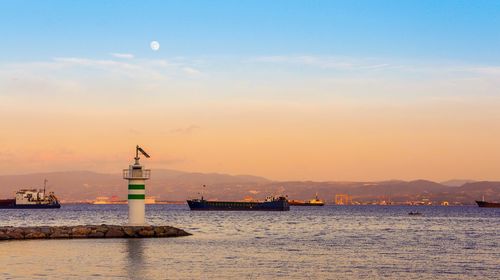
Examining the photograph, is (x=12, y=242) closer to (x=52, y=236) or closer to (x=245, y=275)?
(x=52, y=236)

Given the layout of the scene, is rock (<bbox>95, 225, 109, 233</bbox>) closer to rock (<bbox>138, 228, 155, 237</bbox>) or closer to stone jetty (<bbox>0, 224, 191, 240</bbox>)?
stone jetty (<bbox>0, 224, 191, 240</bbox>)

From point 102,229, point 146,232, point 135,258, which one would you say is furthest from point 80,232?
point 135,258

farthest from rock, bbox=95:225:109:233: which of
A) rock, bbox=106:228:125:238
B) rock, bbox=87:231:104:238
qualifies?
rock, bbox=106:228:125:238

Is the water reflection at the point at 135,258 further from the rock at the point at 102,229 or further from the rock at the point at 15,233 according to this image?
the rock at the point at 15,233

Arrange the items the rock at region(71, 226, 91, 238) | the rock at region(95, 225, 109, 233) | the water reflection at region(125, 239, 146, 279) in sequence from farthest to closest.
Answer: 1. the rock at region(95, 225, 109, 233)
2. the rock at region(71, 226, 91, 238)
3. the water reflection at region(125, 239, 146, 279)

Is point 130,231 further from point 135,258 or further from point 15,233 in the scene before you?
point 135,258

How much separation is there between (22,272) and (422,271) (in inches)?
828

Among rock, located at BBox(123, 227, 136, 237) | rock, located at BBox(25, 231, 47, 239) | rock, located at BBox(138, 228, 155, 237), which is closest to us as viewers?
rock, located at BBox(25, 231, 47, 239)

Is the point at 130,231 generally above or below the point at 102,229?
below

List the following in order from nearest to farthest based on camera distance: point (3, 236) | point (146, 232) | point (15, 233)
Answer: point (3, 236)
point (15, 233)
point (146, 232)

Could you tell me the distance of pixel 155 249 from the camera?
51.0 m

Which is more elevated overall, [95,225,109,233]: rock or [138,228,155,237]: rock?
[95,225,109,233]: rock

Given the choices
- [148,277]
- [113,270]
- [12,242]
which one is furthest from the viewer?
[12,242]

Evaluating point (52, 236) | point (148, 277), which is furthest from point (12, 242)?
point (148, 277)
